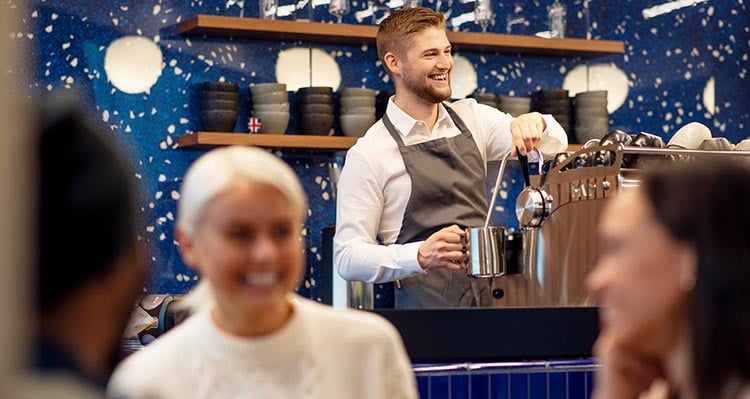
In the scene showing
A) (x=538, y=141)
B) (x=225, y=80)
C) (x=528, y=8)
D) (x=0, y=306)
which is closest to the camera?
(x=0, y=306)

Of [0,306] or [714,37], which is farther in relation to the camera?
[714,37]

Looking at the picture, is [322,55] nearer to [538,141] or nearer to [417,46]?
[417,46]

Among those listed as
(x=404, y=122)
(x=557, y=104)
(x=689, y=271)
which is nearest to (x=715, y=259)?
(x=689, y=271)

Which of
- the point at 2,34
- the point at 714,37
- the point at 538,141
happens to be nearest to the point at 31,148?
the point at 2,34

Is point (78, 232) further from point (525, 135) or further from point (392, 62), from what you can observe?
point (392, 62)

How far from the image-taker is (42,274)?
36cm

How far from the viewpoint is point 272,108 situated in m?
4.55

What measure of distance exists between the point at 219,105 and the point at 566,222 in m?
1.78

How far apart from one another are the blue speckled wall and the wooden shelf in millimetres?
195

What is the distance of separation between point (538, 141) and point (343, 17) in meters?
1.96

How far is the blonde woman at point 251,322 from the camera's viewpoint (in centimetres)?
125

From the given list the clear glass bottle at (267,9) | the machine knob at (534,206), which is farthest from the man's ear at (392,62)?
the clear glass bottle at (267,9)

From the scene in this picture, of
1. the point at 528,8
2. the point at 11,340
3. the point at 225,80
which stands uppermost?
the point at 528,8

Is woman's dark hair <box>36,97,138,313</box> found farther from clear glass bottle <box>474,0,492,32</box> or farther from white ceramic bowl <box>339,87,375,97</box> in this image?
clear glass bottle <box>474,0,492,32</box>
